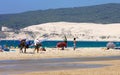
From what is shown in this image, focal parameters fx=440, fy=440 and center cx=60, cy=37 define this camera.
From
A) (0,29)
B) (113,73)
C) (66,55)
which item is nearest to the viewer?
(113,73)

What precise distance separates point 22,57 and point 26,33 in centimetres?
14625

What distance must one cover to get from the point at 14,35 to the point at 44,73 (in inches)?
6325

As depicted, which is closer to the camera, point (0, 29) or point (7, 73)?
point (7, 73)

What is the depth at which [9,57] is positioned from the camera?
35.5 metres

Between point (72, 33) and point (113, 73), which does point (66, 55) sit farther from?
point (72, 33)

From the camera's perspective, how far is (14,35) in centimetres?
18262

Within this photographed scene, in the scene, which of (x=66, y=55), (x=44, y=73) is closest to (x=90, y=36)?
(x=66, y=55)

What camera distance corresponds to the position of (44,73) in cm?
2302

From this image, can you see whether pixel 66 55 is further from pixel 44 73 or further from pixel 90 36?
pixel 90 36

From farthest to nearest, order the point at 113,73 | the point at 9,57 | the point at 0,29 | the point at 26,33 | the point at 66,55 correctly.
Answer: the point at 0,29 < the point at 26,33 < the point at 66,55 < the point at 9,57 < the point at 113,73

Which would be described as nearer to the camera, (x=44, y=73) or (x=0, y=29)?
(x=44, y=73)

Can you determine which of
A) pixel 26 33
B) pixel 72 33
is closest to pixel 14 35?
pixel 26 33

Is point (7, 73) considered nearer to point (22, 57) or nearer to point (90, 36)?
point (22, 57)

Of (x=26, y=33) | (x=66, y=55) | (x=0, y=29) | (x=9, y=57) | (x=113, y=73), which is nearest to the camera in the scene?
(x=113, y=73)
